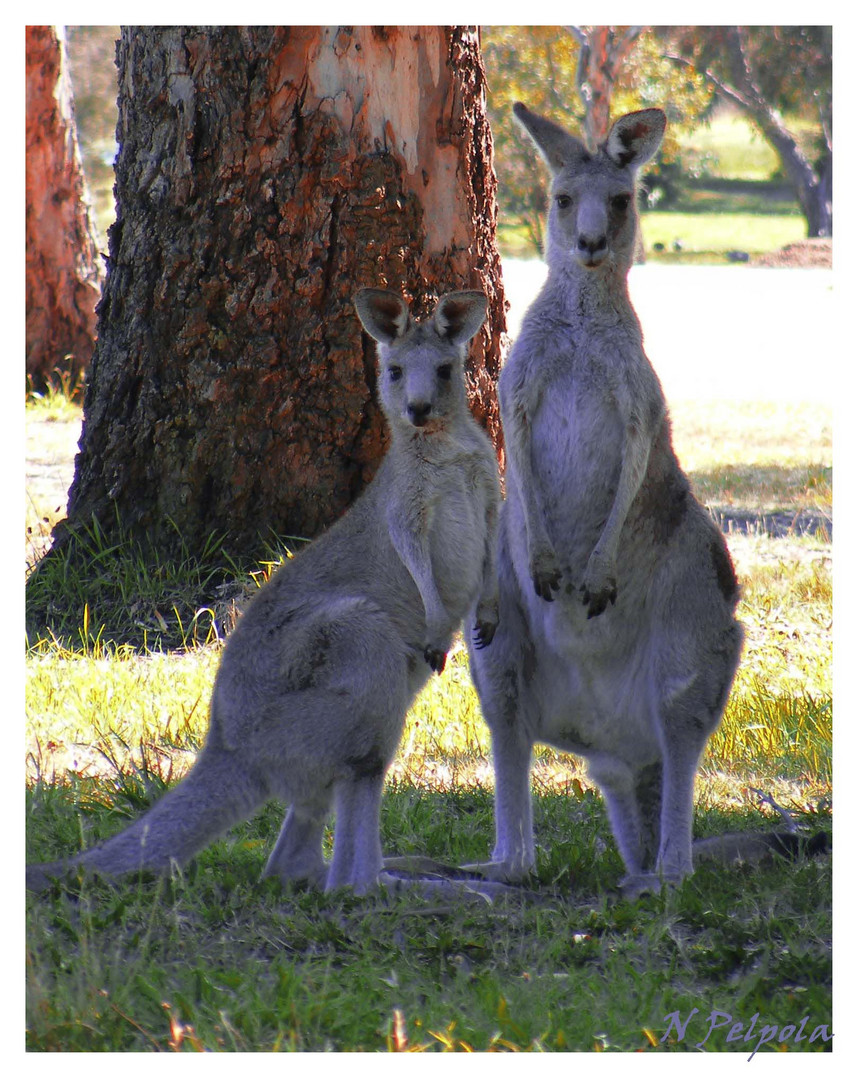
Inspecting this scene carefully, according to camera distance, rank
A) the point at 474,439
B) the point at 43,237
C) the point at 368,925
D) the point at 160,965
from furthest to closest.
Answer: the point at 43,237, the point at 474,439, the point at 368,925, the point at 160,965

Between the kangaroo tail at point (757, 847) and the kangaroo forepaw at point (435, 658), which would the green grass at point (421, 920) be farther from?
the kangaroo forepaw at point (435, 658)

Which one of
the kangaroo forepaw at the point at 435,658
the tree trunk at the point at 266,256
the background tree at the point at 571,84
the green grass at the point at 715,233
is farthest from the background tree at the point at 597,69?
the kangaroo forepaw at the point at 435,658

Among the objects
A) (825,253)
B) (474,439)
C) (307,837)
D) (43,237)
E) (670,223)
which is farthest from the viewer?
(670,223)

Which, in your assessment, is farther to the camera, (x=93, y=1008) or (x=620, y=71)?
(x=620, y=71)

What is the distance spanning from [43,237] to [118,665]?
21.1 feet

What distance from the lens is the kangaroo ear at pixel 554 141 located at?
347cm

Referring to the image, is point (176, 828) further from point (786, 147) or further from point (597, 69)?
point (786, 147)

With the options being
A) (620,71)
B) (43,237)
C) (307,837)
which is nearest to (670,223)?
(620,71)

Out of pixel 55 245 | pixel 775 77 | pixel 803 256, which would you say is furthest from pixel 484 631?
pixel 775 77

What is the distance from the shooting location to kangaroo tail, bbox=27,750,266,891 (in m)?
3.17

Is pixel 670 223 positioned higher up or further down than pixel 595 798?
higher up

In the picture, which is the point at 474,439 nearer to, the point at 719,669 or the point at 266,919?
the point at 719,669

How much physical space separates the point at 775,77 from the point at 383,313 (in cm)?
2447

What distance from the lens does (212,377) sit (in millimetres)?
5293
